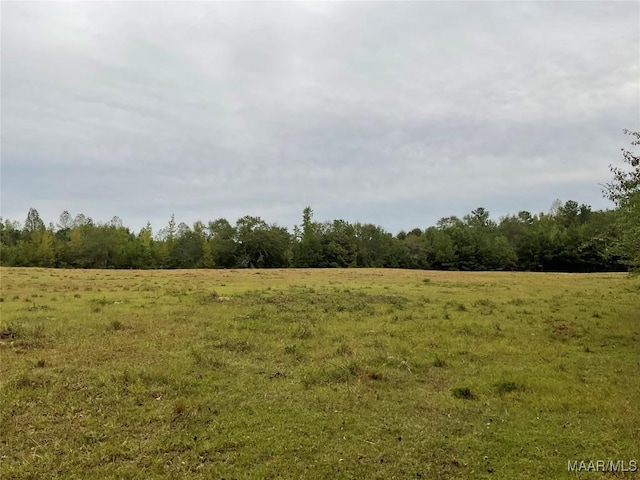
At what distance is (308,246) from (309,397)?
316 feet

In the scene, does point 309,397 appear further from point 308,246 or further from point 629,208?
point 308,246

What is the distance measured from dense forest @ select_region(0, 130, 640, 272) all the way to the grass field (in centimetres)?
7960

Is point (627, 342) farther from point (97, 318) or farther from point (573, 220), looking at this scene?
point (573, 220)

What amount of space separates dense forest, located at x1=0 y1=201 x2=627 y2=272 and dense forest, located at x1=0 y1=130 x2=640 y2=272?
219mm

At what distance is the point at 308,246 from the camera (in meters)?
106

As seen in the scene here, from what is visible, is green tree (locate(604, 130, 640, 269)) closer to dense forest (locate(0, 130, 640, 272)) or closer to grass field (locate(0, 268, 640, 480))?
grass field (locate(0, 268, 640, 480))

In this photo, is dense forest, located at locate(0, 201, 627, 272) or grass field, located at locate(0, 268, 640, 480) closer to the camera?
grass field, located at locate(0, 268, 640, 480)

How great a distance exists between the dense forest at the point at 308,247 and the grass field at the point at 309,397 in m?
80.3

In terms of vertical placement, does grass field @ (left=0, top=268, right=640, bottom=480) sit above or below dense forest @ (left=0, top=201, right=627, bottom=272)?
below

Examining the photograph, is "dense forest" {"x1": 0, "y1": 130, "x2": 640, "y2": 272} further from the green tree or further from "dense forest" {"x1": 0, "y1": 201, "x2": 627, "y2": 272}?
the green tree

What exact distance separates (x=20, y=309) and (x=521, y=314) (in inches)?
969

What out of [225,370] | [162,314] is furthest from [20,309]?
[225,370]

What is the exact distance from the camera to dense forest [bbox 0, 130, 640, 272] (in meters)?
90.9

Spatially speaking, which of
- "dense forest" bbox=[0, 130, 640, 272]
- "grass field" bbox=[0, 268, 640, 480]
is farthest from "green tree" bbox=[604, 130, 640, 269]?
"dense forest" bbox=[0, 130, 640, 272]
